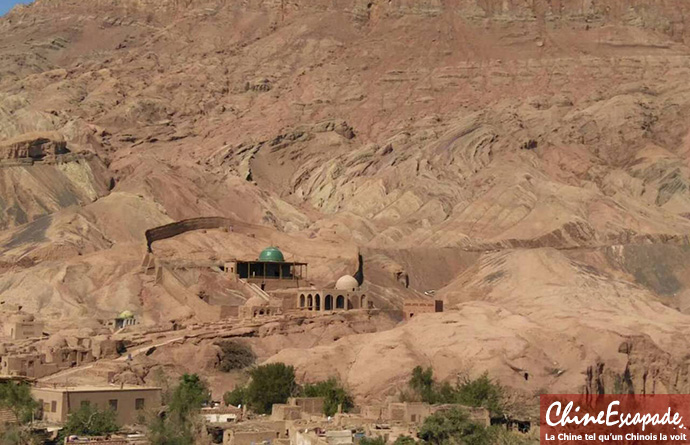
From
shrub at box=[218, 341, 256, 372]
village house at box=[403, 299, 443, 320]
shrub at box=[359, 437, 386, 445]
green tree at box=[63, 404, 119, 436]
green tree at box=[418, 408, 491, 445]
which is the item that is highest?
village house at box=[403, 299, 443, 320]

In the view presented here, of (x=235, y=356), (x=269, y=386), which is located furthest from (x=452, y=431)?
(x=235, y=356)

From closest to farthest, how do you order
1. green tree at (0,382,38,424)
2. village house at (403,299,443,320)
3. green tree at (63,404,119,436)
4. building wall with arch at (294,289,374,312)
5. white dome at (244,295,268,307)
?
green tree at (63,404,119,436)
green tree at (0,382,38,424)
white dome at (244,295,268,307)
village house at (403,299,443,320)
building wall with arch at (294,289,374,312)

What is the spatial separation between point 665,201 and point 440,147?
1992 cm

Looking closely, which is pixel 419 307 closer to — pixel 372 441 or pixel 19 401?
pixel 19 401

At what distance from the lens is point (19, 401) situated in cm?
5722

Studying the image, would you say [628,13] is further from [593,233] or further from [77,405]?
[77,405]

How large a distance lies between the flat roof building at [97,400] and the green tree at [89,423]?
204cm

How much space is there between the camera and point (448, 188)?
147 meters

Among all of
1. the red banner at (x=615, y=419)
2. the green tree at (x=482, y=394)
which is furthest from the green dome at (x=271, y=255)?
the green tree at (x=482, y=394)

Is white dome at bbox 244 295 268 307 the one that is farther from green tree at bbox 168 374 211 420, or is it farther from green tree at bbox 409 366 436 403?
green tree at bbox 409 366 436 403

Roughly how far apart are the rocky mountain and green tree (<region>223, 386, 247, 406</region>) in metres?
5.18

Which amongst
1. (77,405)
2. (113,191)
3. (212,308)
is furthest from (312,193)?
(77,405)

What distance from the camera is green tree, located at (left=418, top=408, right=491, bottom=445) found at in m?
54.3

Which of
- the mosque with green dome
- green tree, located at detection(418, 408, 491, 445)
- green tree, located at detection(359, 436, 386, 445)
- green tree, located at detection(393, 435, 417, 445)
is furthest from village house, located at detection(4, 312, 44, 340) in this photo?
green tree, located at detection(359, 436, 386, 445)
